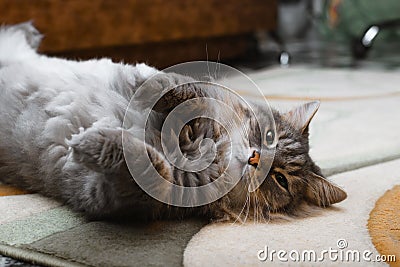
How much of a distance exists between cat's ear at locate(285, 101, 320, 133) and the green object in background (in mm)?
2348

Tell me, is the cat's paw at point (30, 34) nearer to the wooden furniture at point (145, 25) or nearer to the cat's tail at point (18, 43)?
the cat's tail at point (18, 43)

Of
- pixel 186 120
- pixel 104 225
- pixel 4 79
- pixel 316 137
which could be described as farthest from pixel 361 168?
pixel 4 79

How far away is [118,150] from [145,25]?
1.98 metres

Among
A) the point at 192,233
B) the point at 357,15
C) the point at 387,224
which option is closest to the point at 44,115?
the point at 192,233

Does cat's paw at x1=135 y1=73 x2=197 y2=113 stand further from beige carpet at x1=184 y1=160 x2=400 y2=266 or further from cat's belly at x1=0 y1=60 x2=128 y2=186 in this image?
beige carpet at x1=184 y1=160 x2=400 y2=266

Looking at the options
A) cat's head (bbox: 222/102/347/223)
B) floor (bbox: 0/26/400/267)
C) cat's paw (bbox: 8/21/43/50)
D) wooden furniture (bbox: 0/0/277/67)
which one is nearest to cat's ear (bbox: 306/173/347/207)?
cat's head (bbox: 222/102/347/223)

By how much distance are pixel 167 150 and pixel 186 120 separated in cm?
6

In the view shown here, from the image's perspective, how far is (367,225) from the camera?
109 centimetres

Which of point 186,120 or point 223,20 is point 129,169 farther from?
point 223,20

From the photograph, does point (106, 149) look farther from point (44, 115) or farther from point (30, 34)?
point (30, 34)

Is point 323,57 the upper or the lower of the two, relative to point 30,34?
upper

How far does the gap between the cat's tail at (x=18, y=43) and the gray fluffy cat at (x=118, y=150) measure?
0.26 m

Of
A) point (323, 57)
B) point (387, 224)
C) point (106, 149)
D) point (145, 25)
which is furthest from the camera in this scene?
point (323, 57)

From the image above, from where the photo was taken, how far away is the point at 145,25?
113 inches
